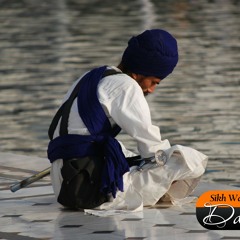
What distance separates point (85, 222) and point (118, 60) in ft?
36.1

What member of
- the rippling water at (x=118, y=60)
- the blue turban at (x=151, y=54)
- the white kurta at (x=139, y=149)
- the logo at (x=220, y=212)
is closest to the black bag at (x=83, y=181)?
the white kurta at (x=139, y=149)

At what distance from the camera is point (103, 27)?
2498 centimetres

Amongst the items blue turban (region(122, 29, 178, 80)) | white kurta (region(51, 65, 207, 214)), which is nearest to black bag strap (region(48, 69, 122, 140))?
white kurta (region(51, 65, 207, 214))

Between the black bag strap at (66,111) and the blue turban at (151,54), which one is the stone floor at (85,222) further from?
the blue turban at (151,54)

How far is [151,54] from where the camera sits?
8.38 meters

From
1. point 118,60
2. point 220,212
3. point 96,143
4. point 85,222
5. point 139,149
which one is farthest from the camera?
point 118,60

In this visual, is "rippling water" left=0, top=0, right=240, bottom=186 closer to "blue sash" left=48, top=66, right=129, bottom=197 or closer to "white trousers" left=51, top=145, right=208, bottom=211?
"white trousers" left=51, top=145, right=208, bottom=211

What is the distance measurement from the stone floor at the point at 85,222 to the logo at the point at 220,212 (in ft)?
0.15

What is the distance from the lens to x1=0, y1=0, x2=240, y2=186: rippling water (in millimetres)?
12672

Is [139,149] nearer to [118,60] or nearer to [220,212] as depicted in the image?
[220,212]

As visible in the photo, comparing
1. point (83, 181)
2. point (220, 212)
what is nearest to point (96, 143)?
point (83, 181)

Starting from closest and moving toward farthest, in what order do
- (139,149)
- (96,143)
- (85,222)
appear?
(85,222) → (96,143) → (139,149)

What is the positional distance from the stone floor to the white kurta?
0.46ft

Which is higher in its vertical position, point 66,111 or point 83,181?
point 66,111
